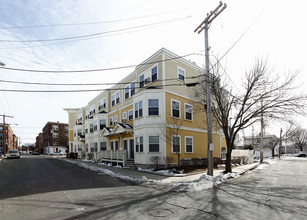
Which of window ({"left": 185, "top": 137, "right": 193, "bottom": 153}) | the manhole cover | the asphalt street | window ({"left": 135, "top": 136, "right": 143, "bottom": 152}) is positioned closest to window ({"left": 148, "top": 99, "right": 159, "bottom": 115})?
window ({"left": 135, "top": 136, "right": 143, "bottom": 152})

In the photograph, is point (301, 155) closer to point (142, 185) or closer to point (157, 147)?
point (157, 147)

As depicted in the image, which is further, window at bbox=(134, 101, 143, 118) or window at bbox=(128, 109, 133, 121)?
window at bbox=(128, 109, 133, 121)

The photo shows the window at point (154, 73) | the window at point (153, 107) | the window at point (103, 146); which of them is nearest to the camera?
the window at point (153, 107)

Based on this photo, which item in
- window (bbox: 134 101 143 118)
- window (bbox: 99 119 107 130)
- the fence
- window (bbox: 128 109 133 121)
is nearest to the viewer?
window (bbox: 134 101 143 118)

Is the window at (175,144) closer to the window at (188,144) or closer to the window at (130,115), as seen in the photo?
the window at (188,144)

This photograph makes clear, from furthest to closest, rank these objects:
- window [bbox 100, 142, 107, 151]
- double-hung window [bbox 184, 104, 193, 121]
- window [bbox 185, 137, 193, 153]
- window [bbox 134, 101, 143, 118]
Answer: window [bbox 100, 142, 107, 151] → double-hung window [bbox 184, 104, 193, 121] → window [bbox 185, 137, 193, 153] → window [bbox 134, 101, 143, 118]

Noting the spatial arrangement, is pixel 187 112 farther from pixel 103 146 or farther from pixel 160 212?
pixel 160 212

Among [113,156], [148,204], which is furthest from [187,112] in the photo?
[148,204]

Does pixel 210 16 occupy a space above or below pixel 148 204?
above

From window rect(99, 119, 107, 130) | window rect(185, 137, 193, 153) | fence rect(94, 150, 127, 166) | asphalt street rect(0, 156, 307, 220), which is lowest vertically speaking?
fence rect(94, 150, 127, 166)

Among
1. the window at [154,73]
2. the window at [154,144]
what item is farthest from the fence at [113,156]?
the window at [154,73]

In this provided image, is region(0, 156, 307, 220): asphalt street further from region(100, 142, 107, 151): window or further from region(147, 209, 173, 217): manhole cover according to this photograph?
region(100, 142, 107, 151): window

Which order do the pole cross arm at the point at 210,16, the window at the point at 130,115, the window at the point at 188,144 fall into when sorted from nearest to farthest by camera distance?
the pole cross arm at the point at 210,16, the window at the point at 188,144, the window at the point at 130,115

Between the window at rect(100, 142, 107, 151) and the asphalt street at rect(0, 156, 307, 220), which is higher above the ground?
the asphalt street at rect(0, 156, 307, 220)
